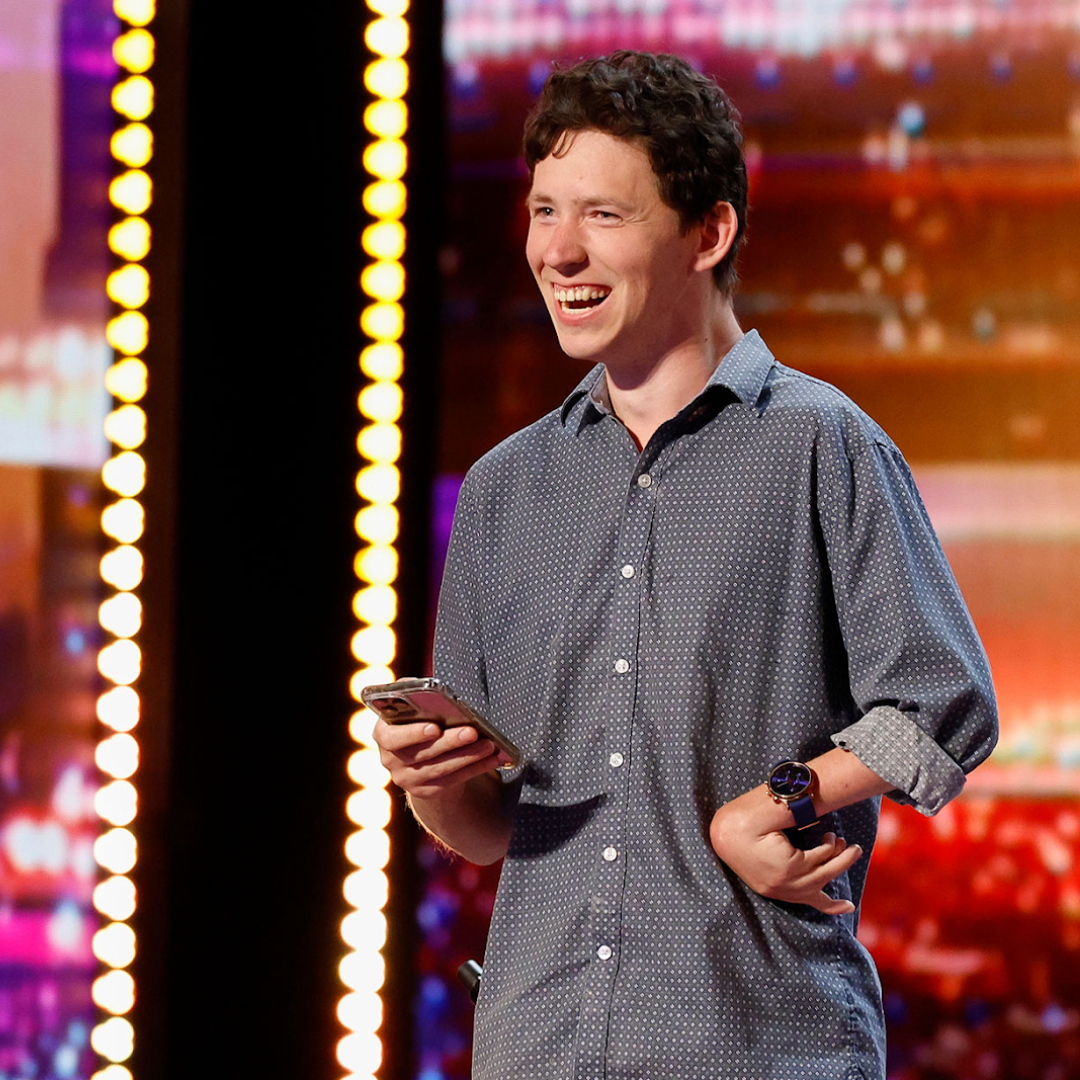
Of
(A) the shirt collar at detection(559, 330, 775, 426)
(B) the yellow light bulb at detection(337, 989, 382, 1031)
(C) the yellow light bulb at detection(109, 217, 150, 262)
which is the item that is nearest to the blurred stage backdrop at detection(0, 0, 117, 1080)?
(C) the yellow light bulb at detection(109, 217, 150, 262)

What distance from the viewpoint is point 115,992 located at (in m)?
1.98

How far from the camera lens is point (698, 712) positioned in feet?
3.76

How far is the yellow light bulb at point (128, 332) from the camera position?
201 centimetres

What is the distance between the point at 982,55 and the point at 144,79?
1.19 meters

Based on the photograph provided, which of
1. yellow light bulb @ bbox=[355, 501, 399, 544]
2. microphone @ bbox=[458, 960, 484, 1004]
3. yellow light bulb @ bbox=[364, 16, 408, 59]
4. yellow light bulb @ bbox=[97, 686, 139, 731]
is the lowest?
microphone @ bbox=[458, 960, 484, 1004]

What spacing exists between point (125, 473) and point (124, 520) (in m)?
0.06

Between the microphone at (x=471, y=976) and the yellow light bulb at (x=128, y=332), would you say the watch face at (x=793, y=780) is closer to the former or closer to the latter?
the microphone at (x=471, y=976)

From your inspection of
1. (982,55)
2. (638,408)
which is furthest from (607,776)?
(982,55)

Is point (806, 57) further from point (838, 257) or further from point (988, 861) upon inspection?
point (988, 861)

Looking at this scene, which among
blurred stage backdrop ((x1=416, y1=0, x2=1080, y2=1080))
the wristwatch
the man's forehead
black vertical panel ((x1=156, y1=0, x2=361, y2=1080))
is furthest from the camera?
blurred stage backdrop ((x1=416, y1=0, x2=1080, y2=1080))

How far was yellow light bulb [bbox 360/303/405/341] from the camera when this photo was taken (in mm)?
2035

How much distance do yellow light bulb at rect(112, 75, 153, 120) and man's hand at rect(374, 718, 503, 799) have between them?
1.20 m

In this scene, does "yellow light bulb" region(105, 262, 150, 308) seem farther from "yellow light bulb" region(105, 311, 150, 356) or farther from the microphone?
the microphone

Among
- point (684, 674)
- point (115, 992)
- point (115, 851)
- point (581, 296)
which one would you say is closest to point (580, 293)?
point (581, 296)
